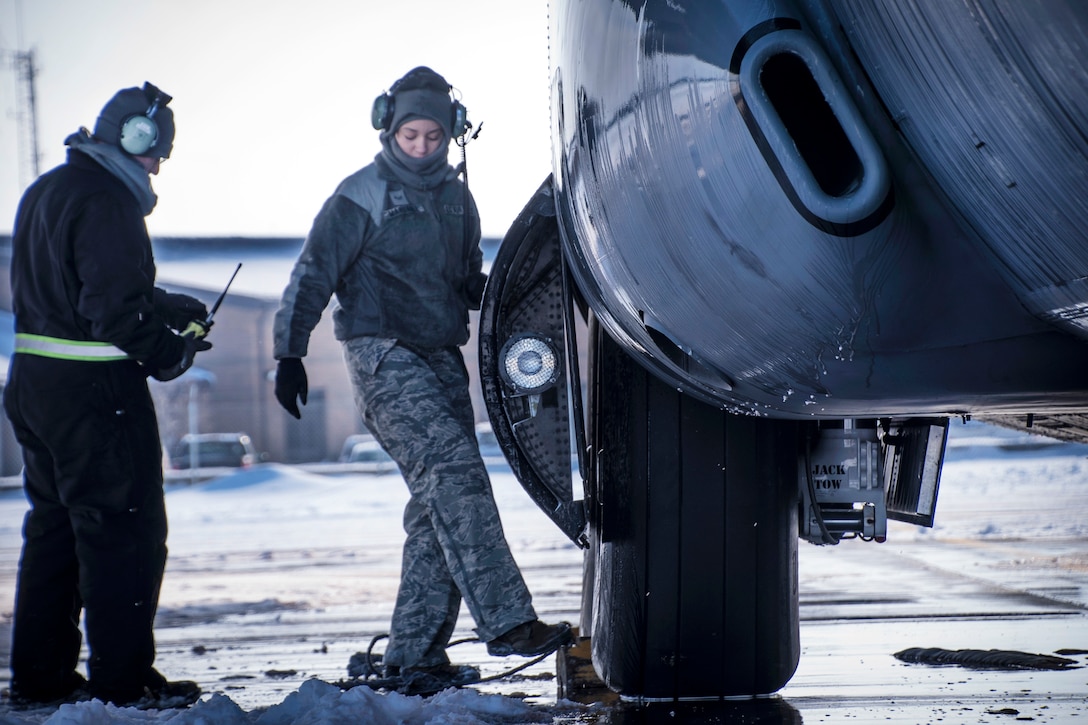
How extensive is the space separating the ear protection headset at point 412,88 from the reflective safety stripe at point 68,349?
1.00 metres

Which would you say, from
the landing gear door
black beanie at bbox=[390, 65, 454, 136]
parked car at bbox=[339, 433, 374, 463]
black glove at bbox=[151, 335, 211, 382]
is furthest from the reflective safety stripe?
parked car at bbox=[339, 433, 374, 463]

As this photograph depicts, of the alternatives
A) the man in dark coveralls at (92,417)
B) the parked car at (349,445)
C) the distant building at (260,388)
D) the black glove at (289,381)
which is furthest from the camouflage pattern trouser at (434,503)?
the distant building at (260,388)

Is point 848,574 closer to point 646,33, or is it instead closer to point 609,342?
point 609,342

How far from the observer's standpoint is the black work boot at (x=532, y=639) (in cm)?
301

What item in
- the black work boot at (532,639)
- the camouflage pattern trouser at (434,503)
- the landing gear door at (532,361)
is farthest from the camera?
the camouflage pattern trouser at (434,503)

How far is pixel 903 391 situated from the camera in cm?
177

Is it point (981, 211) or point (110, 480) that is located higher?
point (981, 211)

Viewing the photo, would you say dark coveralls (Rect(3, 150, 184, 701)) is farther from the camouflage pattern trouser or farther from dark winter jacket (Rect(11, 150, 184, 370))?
the camouflage pattern trouser

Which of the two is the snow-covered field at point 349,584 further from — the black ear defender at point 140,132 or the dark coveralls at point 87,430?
the black ear defender at point 140,132

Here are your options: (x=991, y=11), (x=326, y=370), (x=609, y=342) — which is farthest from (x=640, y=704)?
(x=326, y=370)

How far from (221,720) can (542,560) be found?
4.46 meters

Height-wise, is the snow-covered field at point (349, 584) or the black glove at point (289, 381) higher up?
the black glove at point (289, 381)

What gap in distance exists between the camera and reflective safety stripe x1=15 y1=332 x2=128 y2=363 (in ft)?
10.5

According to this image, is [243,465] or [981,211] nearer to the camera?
[981,211]
